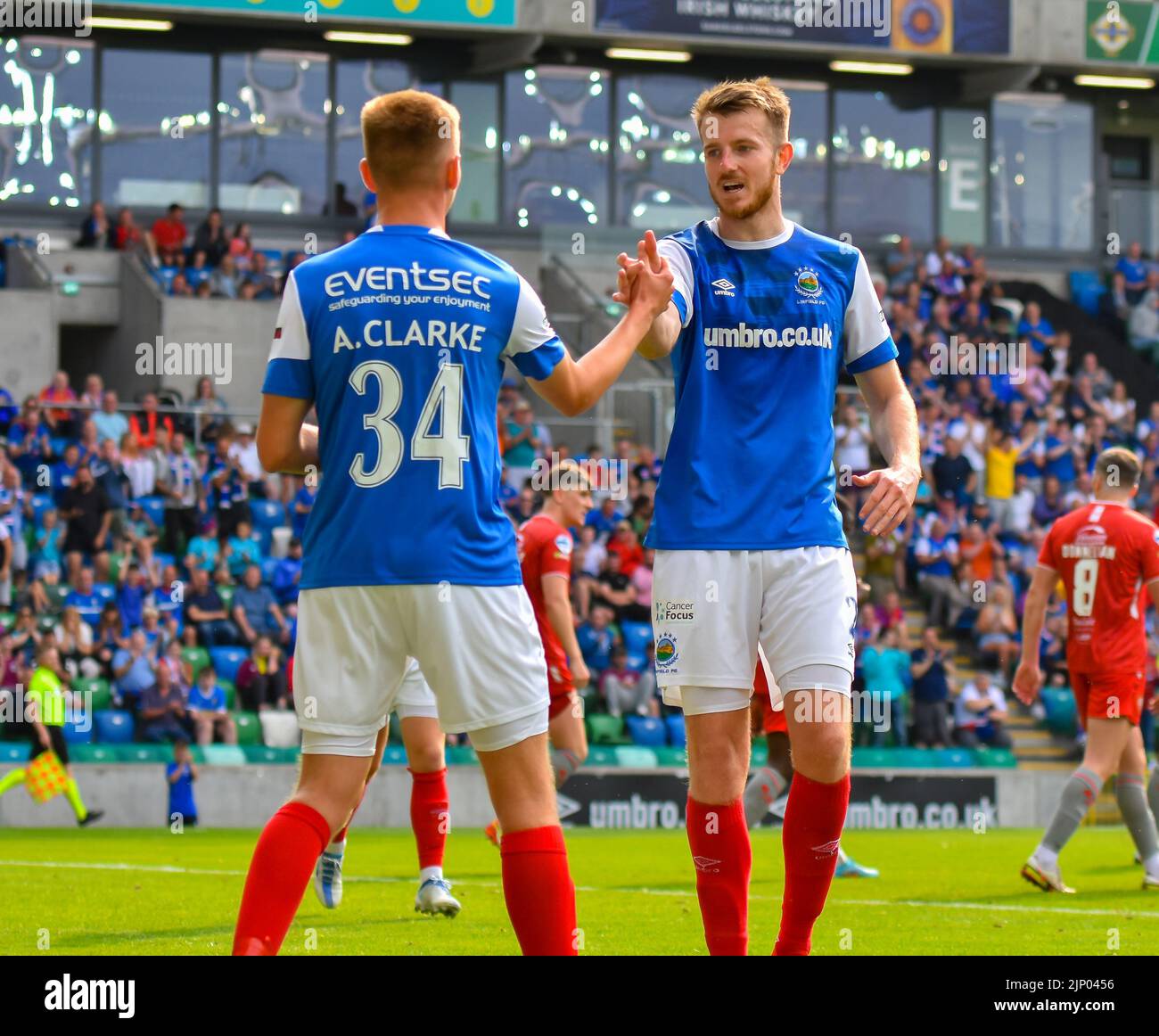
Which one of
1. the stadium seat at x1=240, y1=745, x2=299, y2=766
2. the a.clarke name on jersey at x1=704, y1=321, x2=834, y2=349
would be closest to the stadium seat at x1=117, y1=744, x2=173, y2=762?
the stadium seat at x1=240, y1=745, x2=299, y2=766

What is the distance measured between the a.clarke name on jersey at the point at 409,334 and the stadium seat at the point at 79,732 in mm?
14470

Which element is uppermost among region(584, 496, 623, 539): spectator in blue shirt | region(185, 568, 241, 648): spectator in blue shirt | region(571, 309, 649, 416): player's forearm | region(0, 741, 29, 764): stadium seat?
region(571, 309, 649, 416): player's forearm

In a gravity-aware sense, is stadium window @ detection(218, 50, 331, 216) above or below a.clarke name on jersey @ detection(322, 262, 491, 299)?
above

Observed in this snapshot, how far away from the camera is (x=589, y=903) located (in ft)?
34.0

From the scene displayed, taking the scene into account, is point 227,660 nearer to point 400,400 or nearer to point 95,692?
point 95,692

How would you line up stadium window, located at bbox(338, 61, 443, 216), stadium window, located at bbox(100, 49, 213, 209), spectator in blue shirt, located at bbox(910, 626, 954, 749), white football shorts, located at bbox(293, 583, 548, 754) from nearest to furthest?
1. white football shorts, located at bbox(293, 583, 548, 754)
2. spectator in blue shirt, located at bbox(910, 626, 954, 749)
3. stadium window, located at bbox(100, 49, 213, 209)
4. stadium window, located at bbox(338, 61, 443, 216)

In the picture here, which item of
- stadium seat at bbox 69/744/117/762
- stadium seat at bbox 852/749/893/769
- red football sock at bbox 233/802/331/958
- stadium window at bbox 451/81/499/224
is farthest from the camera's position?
stadium window at bbox 451/81/499/224

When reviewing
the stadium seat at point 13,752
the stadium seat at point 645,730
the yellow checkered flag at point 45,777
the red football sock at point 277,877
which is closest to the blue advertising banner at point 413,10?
the stadium seat at point 645,730

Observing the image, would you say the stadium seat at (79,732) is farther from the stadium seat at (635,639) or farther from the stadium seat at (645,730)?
the stadium seat at (635,639)

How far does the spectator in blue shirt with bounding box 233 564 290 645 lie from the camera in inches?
795

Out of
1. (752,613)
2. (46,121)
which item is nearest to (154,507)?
(46,121)

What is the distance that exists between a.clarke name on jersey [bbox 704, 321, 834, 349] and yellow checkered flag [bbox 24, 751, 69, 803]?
1237 cm

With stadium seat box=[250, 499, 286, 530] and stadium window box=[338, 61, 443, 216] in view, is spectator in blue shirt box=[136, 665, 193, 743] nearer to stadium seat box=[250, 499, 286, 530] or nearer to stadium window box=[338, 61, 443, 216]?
Answer: stadium seat box=[250, 499, 286, 530]

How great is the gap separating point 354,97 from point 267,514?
11.3 m
